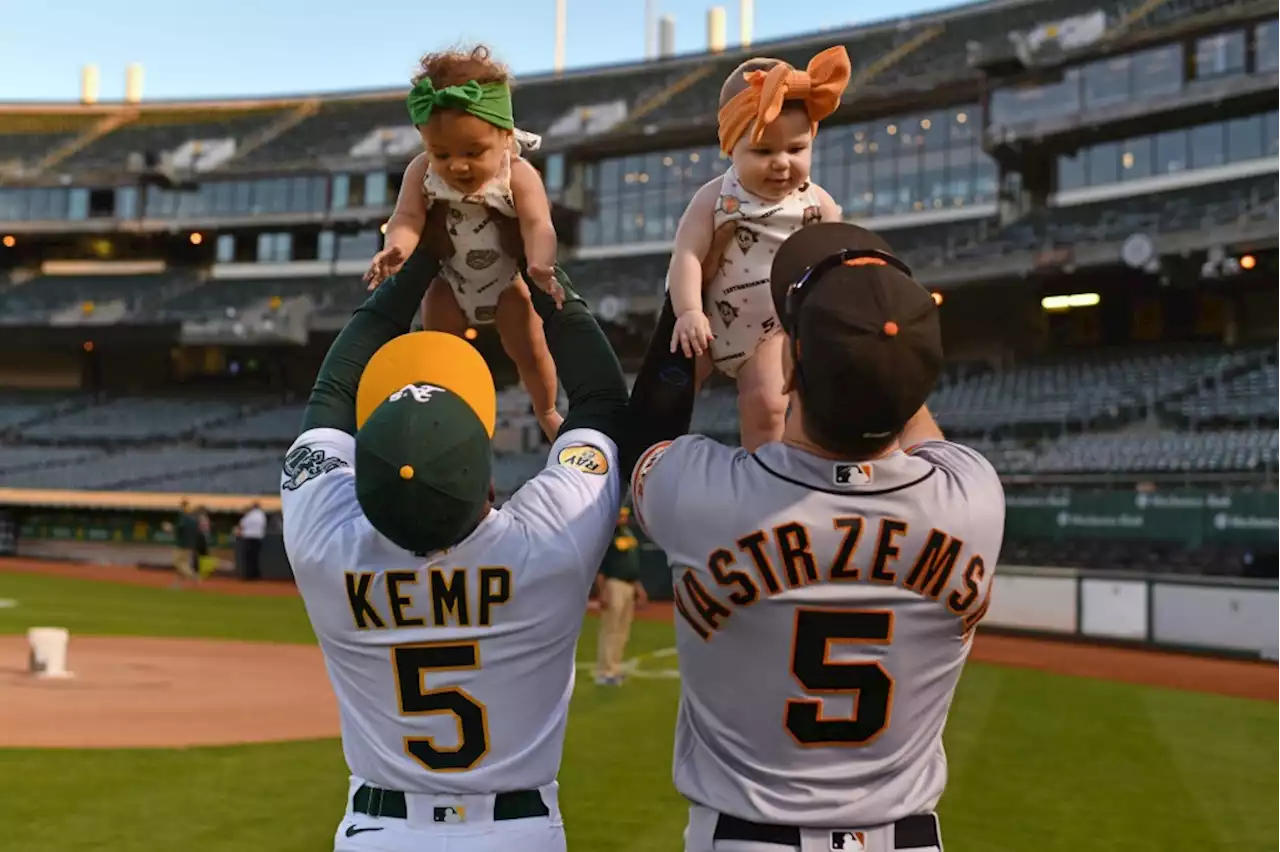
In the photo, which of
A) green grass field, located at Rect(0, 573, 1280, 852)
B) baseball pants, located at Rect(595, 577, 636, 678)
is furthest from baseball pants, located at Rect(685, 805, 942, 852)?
baseball pants, located at Rect(595, 577, 636, 678)

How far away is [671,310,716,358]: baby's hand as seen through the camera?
268 cm

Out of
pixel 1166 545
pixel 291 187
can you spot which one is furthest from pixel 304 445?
pixel 291 187

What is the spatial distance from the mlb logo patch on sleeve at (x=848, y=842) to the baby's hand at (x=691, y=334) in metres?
1.21

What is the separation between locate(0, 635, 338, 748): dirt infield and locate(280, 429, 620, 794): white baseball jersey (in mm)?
6869

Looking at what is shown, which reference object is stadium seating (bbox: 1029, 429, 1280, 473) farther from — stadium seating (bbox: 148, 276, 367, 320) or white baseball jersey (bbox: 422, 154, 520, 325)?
stadium seating (bbox: 148, 276, 367, 320)

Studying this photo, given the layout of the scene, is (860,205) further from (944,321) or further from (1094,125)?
(1094,125)

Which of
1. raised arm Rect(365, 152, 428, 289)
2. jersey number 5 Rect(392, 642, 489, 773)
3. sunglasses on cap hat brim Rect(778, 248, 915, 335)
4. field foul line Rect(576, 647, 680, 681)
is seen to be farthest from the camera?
field foul line Rect(576, 647, 680, 681)

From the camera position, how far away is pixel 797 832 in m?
2.11

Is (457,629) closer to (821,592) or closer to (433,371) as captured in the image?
(433,371)

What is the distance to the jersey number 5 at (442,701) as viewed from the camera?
2205 mm

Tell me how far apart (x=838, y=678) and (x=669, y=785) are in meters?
5.41

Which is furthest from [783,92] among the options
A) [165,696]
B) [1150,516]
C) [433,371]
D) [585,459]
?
[1150,516]

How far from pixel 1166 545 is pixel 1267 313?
11145mm

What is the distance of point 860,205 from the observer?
31.9 metres
